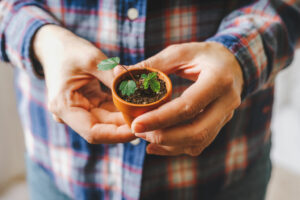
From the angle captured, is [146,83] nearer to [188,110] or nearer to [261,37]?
[188,110]

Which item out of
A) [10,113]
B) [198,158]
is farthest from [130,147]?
[10,113]

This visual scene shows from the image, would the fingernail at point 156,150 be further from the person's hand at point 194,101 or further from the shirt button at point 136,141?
the shirt button at point 136,141

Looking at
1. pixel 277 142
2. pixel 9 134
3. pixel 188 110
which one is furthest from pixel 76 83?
pixel 277 142

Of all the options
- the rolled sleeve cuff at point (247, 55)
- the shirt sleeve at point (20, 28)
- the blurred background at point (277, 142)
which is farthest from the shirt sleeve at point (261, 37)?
the blurred background at point (277, 142)

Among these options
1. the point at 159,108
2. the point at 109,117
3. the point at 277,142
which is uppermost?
the point at 159,108

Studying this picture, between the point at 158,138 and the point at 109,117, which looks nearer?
the point at 158,138

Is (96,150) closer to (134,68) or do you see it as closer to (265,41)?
(134,68)

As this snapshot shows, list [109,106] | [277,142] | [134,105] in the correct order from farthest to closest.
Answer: [277,142]
[109,106]
[134,105]
